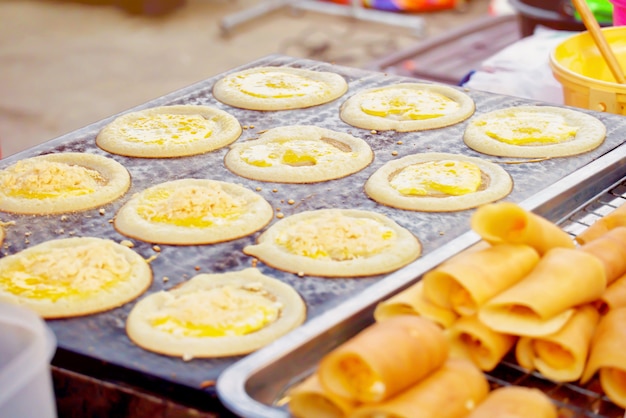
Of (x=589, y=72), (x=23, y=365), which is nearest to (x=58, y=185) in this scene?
(x=23, y=365)

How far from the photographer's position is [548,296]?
1.65 meters

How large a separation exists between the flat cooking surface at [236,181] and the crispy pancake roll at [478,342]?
0.37 metres

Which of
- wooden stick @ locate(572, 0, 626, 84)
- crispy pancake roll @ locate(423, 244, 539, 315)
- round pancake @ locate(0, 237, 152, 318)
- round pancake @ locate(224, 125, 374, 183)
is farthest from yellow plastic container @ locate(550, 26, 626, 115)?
round pancake @ locate(0, 237, 152, 318)

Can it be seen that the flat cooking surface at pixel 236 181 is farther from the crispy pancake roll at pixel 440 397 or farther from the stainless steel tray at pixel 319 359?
the crispy pancake roll at pixel 440 397

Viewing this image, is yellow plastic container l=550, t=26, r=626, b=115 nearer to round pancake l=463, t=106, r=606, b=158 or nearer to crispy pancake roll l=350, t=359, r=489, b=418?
round pancake l=463, t=106, r=606, b=158

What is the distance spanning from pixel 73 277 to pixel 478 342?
Result: 101 centimetres

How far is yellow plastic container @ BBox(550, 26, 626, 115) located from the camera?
2990 millimetres

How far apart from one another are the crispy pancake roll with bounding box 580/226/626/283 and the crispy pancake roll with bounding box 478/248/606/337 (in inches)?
4.3

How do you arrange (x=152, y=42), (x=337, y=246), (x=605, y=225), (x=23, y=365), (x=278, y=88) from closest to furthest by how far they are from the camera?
(x=23, y=365)
(x=605, y=225)
(x=337, y=246)
(x=278, y=88)
(x=152, y=42)

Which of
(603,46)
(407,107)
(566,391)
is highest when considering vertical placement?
(603,46)

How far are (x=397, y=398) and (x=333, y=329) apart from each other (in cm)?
34

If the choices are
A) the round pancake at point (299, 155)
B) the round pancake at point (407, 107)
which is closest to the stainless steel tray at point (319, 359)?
the round pancake at point (299, 155)

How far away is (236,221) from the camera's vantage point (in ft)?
7.82

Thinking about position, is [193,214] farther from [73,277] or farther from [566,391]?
A: [566,391]
